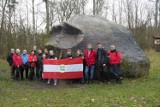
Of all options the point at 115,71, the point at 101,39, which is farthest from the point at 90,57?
the point at 101,39

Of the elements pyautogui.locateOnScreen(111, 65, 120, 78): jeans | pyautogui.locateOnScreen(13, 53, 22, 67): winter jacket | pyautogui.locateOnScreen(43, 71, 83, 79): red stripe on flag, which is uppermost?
pyautogui.locateOnScreen(13, 53, 22, 67): winter jacket

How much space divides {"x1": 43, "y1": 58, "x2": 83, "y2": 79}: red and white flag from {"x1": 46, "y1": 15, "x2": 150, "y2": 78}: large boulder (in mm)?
817

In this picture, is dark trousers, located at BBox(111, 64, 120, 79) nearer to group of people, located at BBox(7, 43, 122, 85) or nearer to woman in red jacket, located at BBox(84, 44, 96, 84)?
group of people, located at BBox(7, 43, 122, 85)

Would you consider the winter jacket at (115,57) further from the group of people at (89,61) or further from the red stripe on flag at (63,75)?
the red stripe on flag at (63,75)

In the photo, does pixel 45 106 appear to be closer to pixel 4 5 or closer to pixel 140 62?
pixel 140 62

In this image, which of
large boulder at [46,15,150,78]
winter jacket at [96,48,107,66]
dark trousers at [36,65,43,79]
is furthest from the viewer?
dark trousers at [36,65,43,79]

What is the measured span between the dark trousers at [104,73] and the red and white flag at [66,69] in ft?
3.00

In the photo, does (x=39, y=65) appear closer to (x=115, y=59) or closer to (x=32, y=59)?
(x=32, y=59)

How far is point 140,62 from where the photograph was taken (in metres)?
15.1

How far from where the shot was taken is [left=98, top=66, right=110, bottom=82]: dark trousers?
47.1ft

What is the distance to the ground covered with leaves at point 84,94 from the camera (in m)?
9.77

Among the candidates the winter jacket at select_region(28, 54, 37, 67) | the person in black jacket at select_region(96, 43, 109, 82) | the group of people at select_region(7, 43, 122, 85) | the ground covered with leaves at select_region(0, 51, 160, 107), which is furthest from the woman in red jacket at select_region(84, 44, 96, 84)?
the winter jacket at select_region(28, 54, 37, 67)

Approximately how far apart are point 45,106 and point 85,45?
611 centimetres

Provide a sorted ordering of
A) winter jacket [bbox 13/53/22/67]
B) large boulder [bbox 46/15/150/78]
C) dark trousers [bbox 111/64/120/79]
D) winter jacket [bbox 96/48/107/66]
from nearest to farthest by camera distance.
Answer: winter jacket [bbox 96/48/107/66] → dark trousers [bbox 111/64/120/79] → large boulder [bbox 46/15/150/78] → winter jacket [bbox 13/53/22/67]
